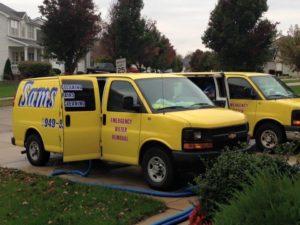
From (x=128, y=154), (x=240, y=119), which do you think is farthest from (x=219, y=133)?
(x=128, y=154)

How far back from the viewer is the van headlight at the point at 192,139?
25.0ft

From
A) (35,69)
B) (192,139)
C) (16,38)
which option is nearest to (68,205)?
(192,139)

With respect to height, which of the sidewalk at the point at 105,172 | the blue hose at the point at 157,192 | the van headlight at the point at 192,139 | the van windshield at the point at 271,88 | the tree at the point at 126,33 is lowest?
the sidewalk at the point at 105,172

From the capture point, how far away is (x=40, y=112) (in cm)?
1005

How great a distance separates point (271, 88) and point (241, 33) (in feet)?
49.4

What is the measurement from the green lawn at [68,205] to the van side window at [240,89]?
5118 mm

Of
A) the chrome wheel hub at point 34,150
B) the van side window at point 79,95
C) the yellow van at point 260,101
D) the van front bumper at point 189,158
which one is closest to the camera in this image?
the van front bumper at point 189,158

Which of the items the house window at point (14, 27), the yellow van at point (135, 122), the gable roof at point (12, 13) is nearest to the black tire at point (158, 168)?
the yellow van at point (135, 122)

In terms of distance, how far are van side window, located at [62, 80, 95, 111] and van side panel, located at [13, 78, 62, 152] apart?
28 centimetres

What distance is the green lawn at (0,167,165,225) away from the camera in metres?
6.51

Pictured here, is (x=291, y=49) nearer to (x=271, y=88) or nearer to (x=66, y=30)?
(x=66, y=30)

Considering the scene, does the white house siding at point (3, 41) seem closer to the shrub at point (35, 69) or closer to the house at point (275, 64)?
the shrub at point (35, 69)

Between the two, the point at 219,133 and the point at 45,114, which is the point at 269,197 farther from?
the point at 45,114

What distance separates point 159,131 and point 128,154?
87 centimetres
